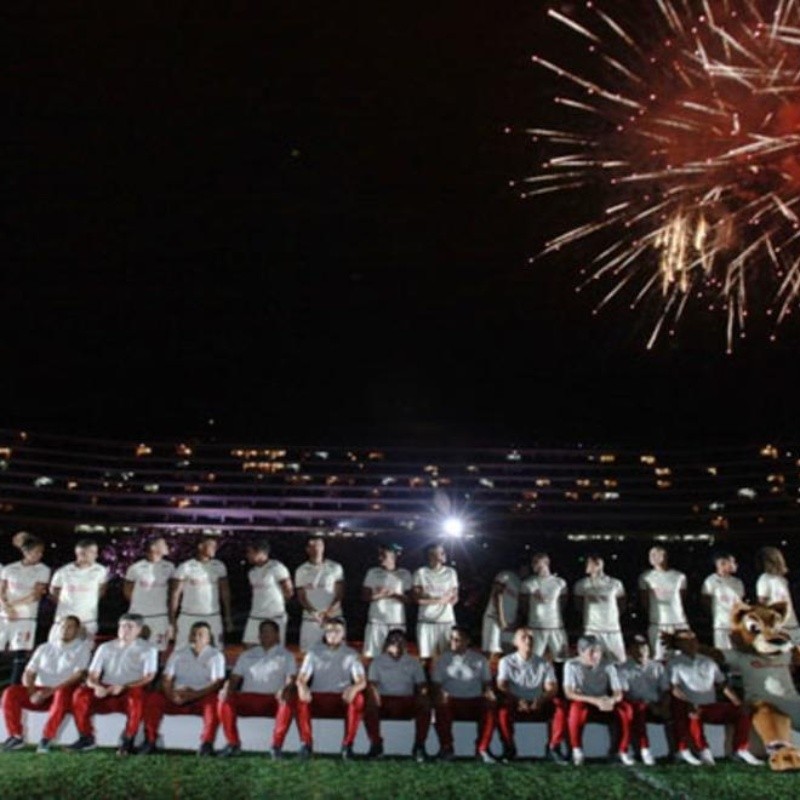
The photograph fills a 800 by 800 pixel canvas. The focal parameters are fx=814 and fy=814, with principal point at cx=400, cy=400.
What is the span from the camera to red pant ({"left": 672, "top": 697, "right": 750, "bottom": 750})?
7027 mm

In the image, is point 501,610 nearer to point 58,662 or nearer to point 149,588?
point 149,588

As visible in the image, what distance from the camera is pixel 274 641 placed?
765 cm

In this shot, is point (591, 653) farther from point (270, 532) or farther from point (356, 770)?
point (270, 532)

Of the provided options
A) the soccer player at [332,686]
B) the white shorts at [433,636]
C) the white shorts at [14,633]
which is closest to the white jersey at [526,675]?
the soccer player at [332,686]

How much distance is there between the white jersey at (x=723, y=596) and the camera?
888cm

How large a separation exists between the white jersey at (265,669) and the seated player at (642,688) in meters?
3.04

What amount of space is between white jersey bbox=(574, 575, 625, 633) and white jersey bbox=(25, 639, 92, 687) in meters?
5.19

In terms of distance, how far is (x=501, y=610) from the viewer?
9.13 m

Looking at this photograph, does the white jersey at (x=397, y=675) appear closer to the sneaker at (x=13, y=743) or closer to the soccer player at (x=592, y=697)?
the soccer player at (x=592, y=697)

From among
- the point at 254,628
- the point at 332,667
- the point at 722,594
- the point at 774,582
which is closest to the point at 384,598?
the point at 254,628

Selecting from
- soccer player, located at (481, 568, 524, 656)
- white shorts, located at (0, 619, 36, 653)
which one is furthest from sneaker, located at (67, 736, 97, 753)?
soccer player, located at (481, 568, 524, 656)

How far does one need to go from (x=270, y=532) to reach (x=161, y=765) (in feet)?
110

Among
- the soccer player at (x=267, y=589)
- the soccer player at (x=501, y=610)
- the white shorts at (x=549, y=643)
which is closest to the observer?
the soccer player at (x=267, y=589)

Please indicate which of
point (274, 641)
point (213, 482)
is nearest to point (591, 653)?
point (274, 641)
